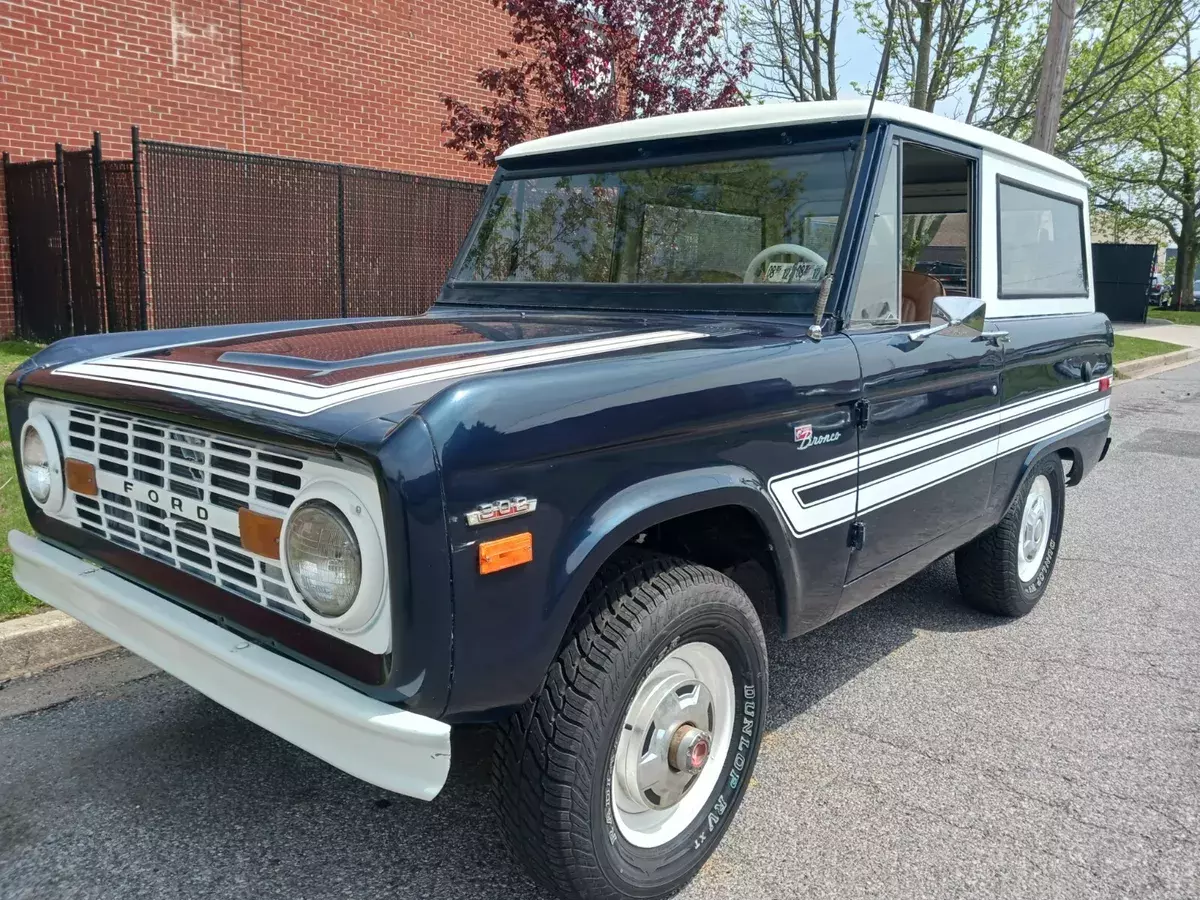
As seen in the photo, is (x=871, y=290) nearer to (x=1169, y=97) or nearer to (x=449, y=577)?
(x=449, y=577)

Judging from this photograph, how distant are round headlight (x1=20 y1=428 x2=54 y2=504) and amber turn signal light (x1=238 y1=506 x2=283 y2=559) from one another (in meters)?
0.95

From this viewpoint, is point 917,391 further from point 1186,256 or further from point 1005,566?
point 1186,256

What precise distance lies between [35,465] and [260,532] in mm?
1154

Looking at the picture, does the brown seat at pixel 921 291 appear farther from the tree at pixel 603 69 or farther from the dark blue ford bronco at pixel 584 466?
the tree at pixel 603 69

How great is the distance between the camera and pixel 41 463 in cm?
269

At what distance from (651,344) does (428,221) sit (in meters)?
8.73

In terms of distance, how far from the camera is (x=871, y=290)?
3.04 m

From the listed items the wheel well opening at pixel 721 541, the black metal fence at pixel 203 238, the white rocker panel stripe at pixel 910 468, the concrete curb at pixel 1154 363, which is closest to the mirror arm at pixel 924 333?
the white rocker panel stripe at pixel 910 468

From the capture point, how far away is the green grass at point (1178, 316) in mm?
26942

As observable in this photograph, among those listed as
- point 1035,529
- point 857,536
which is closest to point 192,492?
point 857,536

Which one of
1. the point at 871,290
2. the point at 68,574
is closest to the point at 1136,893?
the point at 871,290

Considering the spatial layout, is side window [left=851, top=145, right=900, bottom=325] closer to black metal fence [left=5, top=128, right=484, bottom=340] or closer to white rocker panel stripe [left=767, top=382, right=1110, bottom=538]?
white rocker panel stripe [left=767, top=382, right=1110, bottom=538]

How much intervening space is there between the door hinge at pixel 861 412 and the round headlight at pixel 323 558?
63.1 inches

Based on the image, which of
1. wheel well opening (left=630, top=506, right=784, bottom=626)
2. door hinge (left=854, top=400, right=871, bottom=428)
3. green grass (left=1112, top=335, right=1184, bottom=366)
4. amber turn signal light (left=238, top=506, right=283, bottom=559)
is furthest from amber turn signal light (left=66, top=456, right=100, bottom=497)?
green grass (left=1112, top=335, right=1184, bottom=366)
